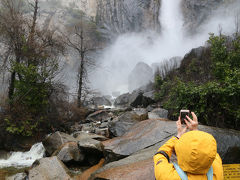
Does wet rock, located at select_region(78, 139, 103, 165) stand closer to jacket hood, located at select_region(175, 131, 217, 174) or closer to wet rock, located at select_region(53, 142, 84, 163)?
wet rock, located at select_region(53, 142, 84, 163)

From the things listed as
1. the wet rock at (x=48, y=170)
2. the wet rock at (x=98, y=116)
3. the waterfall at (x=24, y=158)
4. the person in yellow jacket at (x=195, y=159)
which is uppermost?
the person in yellow jacket at (x=195, y=159)

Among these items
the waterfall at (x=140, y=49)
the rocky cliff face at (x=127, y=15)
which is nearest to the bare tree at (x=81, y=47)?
the waterfall at (x=140, y=49)

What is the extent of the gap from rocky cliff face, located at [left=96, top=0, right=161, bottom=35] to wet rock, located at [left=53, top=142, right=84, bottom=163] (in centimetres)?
4288

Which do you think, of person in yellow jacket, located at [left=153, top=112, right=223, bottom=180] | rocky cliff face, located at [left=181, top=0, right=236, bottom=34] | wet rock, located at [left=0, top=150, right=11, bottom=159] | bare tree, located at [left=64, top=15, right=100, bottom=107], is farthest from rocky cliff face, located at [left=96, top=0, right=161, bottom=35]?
person in yellow jacket, located at [left=153, top=112, right=223, bottom=180]

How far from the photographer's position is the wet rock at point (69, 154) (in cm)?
583

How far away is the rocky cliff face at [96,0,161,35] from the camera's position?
45.3 m

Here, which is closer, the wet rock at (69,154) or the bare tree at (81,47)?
the wet rock at (69,154)

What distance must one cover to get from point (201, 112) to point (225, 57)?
3.82 m

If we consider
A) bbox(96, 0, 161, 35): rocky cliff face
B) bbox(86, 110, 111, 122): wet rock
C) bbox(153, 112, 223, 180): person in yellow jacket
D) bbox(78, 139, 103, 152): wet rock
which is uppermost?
bbox(96, 0, 161, 35): rocky cliff face

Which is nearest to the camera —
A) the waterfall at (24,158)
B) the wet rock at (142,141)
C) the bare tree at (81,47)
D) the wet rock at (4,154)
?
the wet rock at (142,141)

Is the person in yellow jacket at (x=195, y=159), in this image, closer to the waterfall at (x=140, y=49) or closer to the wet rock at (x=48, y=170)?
the wet rock at (x=48, y=170)

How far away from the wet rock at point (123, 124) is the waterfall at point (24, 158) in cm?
337

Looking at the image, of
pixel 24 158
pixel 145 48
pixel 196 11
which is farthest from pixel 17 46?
pixel 145 48

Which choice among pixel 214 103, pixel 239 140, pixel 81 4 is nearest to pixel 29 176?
pixel 239 140
